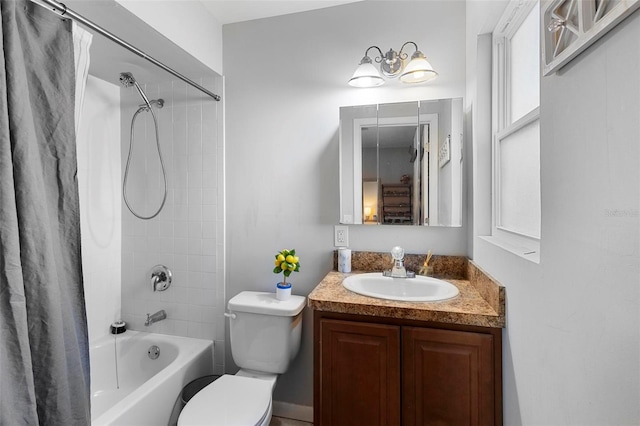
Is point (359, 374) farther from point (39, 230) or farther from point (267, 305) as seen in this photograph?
point (39, 230)

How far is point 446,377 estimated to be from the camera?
47.6 inches

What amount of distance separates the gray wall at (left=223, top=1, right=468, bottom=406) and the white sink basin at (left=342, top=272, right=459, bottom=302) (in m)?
0.22

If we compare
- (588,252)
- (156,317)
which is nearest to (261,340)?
(156,317)

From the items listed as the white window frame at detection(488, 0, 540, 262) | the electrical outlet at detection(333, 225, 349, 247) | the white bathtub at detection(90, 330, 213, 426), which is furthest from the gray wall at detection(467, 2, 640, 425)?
the white bathtub at detection(90, 330, 213, 426)

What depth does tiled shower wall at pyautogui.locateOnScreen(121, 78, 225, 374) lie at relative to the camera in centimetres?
202

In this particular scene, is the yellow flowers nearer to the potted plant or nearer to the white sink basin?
the potted plant

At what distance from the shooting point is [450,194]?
1.61 meters

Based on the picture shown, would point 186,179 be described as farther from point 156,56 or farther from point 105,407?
point 105,407

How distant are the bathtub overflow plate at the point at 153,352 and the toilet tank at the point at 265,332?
2.11 ft

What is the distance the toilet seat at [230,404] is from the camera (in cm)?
126

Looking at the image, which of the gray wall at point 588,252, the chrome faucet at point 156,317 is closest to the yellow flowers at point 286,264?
the chrome faucet at point 156,317

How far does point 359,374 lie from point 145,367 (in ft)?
5.02

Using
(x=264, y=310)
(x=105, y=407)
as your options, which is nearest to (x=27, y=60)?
(x=264, y=310)

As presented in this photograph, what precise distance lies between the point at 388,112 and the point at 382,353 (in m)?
1.24
